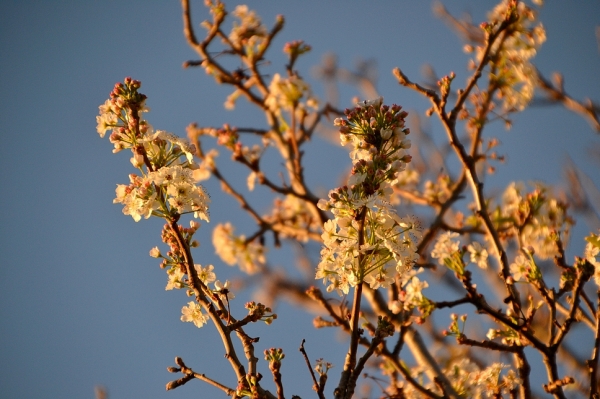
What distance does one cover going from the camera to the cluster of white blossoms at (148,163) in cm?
238

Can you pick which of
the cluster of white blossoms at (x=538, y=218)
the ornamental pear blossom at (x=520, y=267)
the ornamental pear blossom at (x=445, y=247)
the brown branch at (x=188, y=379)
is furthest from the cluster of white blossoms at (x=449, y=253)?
the brown branch at (x=188, y=379)

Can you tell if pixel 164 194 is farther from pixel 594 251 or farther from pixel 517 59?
pixel 517 59

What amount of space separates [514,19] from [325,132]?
3.85 metres

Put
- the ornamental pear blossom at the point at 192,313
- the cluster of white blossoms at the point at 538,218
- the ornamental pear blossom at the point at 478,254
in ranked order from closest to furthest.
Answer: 1. the ornamental pear blossom at the point at 192,313
2. the ornamental pear blossom at the point at 478,254
3. the cluster of white blossoms at the point at 538,218

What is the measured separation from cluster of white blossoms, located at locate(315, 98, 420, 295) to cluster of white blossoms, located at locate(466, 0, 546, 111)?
276 cm

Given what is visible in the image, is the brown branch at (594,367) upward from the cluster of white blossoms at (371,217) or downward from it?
downward

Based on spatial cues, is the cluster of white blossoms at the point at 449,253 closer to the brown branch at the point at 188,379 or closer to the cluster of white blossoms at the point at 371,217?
the cluster of white blossoms at the point at 371,217

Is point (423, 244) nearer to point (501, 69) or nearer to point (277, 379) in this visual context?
point (501, 69)

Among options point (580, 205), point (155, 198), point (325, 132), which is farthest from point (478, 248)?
point (325, 132)

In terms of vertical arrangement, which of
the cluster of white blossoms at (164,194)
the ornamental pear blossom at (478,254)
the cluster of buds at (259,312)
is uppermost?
the ornamental pear blossom at (478,254)

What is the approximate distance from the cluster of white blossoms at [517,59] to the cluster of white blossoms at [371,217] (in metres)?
2.76

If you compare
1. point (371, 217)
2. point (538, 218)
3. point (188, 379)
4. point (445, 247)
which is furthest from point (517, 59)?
point (188, 379)

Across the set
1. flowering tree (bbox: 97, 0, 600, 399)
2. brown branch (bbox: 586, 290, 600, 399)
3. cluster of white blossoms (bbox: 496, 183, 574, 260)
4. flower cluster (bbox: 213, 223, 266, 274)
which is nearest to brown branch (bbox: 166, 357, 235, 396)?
flowering tree (bbox: 97, 0, 600, 399)

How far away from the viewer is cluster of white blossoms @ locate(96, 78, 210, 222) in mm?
2381
